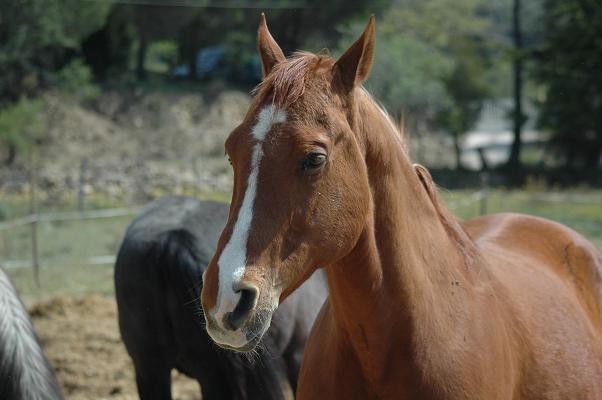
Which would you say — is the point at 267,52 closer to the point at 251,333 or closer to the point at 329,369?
the point at 251,333

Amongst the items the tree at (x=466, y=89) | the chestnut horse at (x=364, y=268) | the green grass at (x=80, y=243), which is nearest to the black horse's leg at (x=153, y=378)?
the chestnut horse at (x=364, y=268)

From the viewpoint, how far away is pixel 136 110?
25.6m

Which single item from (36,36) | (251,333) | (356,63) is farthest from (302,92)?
(36,36)

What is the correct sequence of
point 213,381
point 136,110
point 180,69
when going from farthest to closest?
point 180,69 → point 136,110 → point 213,381

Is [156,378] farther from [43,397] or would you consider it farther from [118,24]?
[118,24]

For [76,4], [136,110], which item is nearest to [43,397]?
[76,4]

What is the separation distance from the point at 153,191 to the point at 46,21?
7282 millimetres

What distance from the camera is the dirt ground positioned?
5.45 meters

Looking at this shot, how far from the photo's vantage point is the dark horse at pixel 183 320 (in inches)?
140

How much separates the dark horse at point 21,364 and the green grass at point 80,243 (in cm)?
499

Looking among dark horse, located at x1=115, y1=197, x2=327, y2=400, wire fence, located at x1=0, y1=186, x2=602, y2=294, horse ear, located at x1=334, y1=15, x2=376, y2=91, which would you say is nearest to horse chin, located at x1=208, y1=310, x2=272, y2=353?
horse ear, located at x1=334, y1=15, x2=376, y2=91

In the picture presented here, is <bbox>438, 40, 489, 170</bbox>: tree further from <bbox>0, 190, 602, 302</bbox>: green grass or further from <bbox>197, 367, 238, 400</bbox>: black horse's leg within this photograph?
<bbox>197, 367, 238, 400</bbox>: black horse's leg

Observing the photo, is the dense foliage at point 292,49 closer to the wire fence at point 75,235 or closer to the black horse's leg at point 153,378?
the wire fence at point 75,235

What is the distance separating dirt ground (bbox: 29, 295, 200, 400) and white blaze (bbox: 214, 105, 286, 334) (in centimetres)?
354
